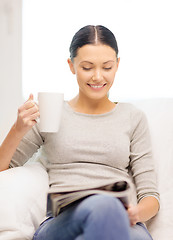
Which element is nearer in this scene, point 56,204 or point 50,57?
point 56,204

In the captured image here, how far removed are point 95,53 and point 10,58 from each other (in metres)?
1.13

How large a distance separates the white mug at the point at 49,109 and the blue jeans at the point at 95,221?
0.97ft

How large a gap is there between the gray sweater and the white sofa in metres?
0.05

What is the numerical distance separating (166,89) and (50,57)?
2.44 ft

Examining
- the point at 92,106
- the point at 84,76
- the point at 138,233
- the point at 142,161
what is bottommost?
the point at 138,233

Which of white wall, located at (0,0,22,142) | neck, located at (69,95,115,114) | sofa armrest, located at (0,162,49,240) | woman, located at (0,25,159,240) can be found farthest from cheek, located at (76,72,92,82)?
white wall, located at (0,0,22,142)

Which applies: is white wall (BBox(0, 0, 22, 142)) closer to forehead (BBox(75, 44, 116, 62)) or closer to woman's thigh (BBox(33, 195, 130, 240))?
forehead (BBox(75, 44, 116, 62))

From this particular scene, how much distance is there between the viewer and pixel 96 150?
4.19 feet

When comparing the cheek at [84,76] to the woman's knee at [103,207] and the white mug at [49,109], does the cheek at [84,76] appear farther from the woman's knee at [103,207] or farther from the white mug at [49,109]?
the woman's knee at [103,207]

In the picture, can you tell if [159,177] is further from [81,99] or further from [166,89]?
[166,89]

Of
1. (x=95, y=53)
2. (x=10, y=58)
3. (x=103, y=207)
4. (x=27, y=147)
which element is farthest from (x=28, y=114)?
(x=10, y=58)

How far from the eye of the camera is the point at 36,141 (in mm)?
1365

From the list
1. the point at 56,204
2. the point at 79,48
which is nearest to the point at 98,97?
the point at 79,48

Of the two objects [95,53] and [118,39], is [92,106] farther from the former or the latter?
[118,39]
